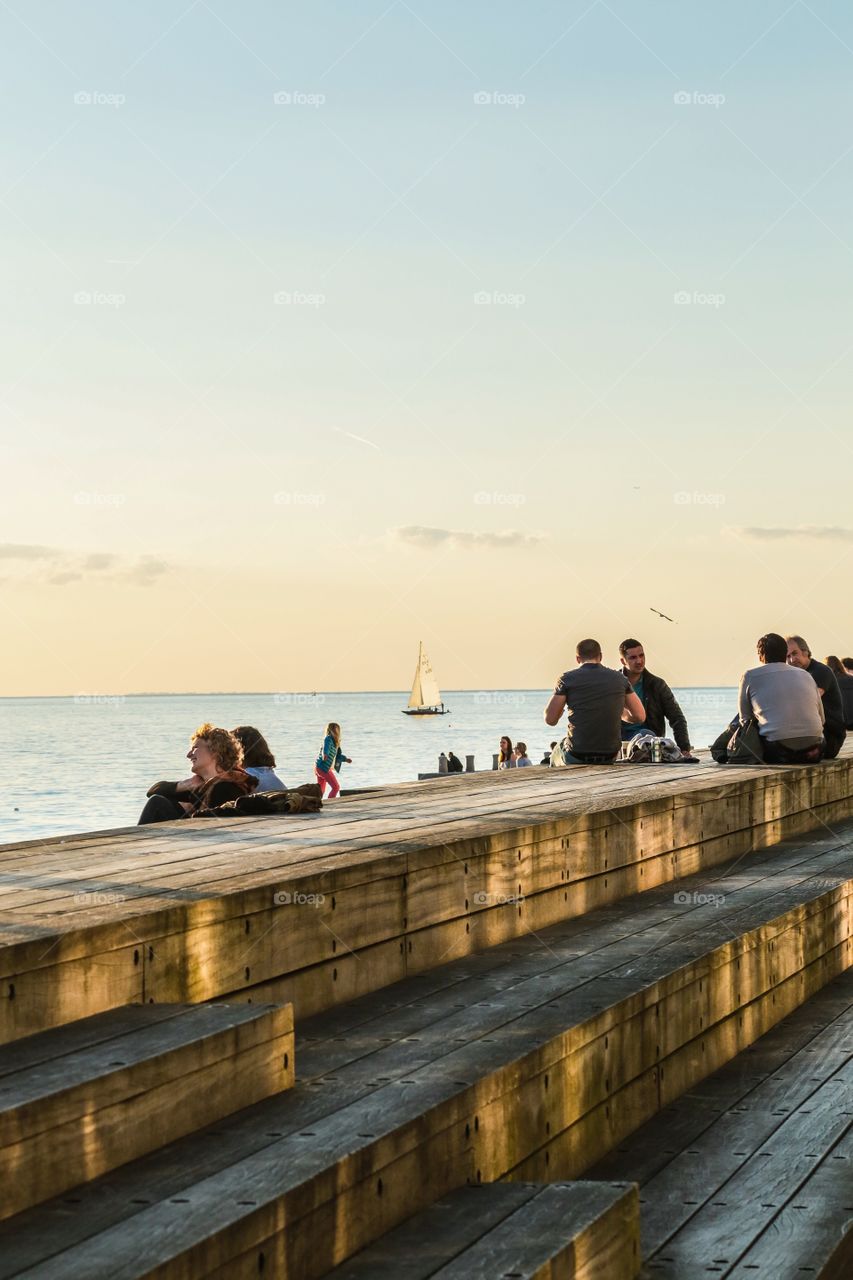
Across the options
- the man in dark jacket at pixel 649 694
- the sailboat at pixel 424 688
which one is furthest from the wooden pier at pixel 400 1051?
the sailboat at pixel 424 688

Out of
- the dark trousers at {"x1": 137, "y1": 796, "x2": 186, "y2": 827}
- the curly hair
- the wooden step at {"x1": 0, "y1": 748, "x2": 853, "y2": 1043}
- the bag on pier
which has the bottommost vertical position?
the wooden step at {"x1": 0, "y1": 748, "x2": 853, "y2": 1043}

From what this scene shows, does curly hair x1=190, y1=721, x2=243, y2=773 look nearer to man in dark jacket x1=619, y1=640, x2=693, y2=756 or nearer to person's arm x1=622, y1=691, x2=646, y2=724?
person's arm x1=622, y1=691, x2=646, y2=724

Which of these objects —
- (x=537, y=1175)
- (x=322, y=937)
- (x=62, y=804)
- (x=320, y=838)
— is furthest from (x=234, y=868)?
(x=62, y=804)

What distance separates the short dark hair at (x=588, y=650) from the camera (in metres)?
11.6

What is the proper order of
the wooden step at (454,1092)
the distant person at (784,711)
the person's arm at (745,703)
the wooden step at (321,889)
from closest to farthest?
1. the wooden step at (454,1092)
2. the wooden step at (321,889)
3. the distant person at (784,711)
4. the person's arm at (745,703)

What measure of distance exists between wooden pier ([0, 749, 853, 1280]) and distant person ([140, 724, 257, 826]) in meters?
0.75

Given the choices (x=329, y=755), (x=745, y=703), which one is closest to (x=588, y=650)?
(x=745, y=703)

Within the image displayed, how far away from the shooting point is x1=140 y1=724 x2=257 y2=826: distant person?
297 inches

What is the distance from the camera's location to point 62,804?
37375mm

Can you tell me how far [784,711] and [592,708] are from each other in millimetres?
1433

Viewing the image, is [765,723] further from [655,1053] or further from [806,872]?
[655,1053]

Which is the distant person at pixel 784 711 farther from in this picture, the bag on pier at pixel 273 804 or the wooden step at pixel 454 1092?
the bag on pier at pixel 273 804

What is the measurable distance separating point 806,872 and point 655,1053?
3489mm

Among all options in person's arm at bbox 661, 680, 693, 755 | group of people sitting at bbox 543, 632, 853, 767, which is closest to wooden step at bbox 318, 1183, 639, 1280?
group of people sitting at bbox 543, 632, 853, 767
